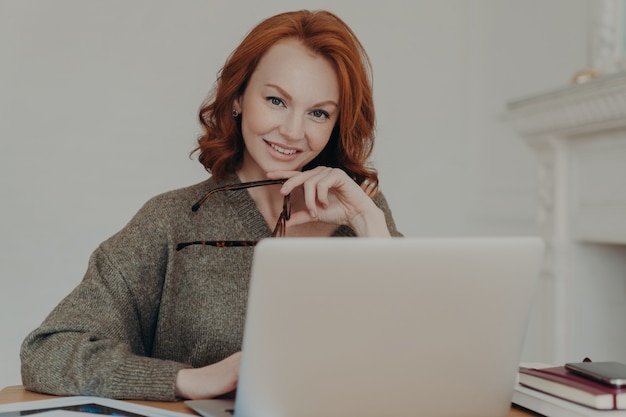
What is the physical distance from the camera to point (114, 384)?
1086 mm

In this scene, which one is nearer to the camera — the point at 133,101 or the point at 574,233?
the point at 574,233

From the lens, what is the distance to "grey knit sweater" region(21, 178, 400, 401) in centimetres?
125

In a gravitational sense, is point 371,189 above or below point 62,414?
above

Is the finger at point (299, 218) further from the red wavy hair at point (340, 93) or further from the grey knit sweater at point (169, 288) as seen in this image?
the red wavy hair at point (340, 93)

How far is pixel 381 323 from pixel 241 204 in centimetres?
76

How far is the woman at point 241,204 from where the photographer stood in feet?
4.63

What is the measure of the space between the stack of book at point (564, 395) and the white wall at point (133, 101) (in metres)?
2.11

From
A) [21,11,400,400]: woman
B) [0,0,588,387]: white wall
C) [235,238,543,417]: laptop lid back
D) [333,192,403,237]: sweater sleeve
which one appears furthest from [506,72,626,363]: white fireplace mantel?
[235,238,543,417]: laptop lid back

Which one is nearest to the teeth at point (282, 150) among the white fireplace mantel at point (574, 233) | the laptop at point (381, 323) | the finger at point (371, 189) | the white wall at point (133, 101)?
the finger at point (371, 189)

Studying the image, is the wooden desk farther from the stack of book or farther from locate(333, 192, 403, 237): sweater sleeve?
locate(333, 192, 403, 237): sweater sleeve

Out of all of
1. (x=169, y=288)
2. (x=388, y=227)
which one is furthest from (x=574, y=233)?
(x=169, y=288)

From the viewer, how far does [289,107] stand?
58.6 inches

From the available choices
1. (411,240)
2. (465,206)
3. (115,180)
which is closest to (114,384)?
(411,240)

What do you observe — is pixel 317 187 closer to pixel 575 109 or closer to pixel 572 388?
pixel 572 388
